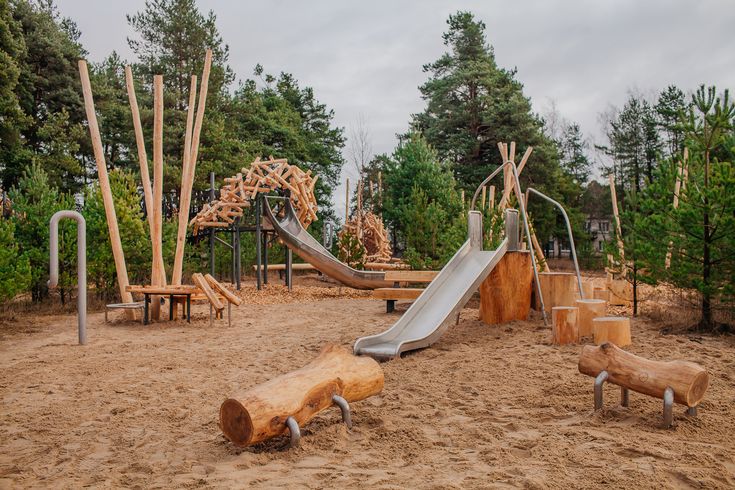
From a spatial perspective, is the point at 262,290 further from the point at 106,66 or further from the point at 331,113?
the point at 331,113

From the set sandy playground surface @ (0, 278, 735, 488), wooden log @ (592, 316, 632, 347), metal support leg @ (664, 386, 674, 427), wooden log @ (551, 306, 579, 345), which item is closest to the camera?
sandy playground surface @ (0, 278, 735, 488)

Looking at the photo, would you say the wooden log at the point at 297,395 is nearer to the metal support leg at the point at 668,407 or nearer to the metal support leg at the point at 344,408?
the metal support leg at the point at 344,408

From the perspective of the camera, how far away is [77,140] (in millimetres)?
23547

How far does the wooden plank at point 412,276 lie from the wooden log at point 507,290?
2.56 m

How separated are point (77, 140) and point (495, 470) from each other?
24.5 meters

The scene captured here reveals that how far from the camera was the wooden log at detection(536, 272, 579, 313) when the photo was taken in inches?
301

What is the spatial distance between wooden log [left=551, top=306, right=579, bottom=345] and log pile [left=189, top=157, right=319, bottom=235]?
30.8 ft

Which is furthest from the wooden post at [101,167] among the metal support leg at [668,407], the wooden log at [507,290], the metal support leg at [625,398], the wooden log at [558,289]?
the metal support leg at [668,407]

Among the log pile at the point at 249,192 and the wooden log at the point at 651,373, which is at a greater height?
the log pile at the point at 249,192

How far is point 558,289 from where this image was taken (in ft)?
25.3

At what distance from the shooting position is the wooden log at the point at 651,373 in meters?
3.65

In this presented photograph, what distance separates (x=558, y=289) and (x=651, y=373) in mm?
3970

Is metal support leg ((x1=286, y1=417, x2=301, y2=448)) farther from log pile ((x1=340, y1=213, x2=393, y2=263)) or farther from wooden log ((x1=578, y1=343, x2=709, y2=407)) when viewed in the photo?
log pile ((x1=340, y1=213, x2=393, y2=263))

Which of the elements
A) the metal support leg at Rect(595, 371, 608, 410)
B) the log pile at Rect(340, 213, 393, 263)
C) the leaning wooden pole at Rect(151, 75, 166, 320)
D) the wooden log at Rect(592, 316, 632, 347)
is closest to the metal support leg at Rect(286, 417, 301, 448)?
the metal support leg at Rect(595, 371, 608, 410)
